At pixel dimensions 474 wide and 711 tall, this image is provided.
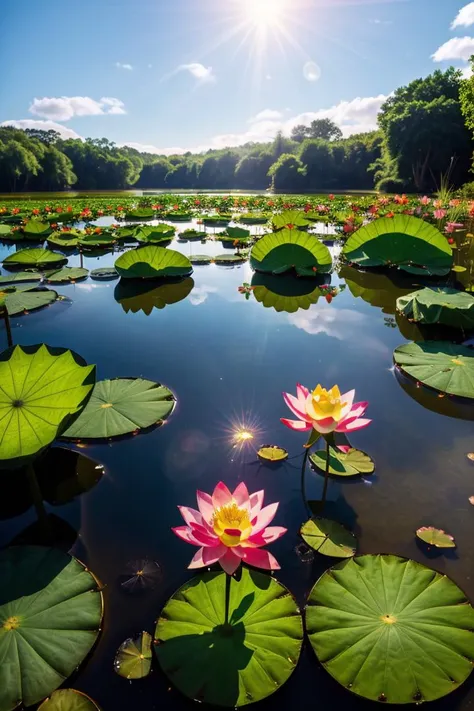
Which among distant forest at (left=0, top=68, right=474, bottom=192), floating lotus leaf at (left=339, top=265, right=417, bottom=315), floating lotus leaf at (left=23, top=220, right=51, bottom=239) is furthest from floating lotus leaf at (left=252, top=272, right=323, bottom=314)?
distant forest at (left=0, top=68, right=474, bottom=192)

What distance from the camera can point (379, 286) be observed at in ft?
20.1

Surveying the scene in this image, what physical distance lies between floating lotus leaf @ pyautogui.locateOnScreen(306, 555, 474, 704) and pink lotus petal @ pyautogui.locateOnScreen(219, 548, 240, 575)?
1.45ft

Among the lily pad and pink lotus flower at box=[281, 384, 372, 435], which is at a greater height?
pink lotus flower at box=[281, 384, 372, 435]

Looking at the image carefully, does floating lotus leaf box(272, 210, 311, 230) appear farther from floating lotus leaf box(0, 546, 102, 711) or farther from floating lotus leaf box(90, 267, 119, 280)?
floating lotus leaf box(0, 546, 102, 711)

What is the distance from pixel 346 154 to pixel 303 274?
48250 mm

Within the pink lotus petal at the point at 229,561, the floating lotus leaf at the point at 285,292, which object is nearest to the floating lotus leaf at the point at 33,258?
the floating lotus leaf at the point at 285,292

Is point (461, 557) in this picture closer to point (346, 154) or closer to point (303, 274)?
point (303, 274)

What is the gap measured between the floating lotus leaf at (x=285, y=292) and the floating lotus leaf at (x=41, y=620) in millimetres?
3901

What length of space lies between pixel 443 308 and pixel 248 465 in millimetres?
2845

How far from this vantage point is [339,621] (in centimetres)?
143

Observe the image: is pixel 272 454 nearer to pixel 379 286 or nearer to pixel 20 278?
pixel 379 286

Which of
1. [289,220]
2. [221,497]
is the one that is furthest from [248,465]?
[289,220]

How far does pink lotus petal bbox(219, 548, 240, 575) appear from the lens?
125 cm

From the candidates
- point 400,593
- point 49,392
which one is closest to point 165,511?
point 49,392
